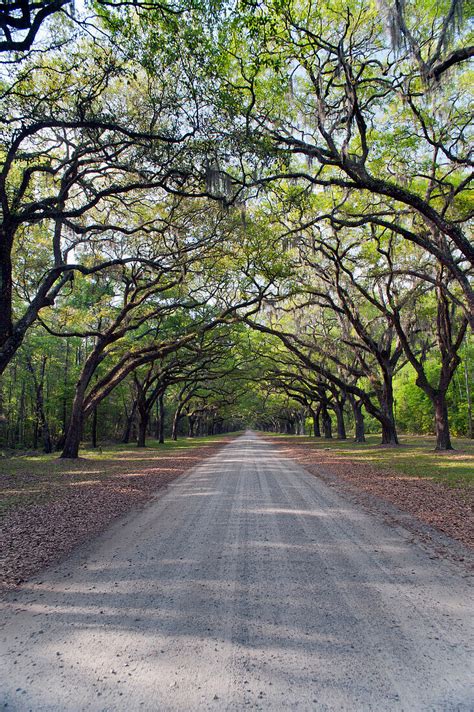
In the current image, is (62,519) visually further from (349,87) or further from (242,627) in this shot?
(349,87)

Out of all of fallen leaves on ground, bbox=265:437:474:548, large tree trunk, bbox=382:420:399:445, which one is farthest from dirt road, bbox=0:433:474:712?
large tree trunk, bbox=382:420:399:445

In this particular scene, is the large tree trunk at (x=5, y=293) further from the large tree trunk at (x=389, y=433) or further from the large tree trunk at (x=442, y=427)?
the large tree trunk at (x=389, y=433)

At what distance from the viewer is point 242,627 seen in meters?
3.11

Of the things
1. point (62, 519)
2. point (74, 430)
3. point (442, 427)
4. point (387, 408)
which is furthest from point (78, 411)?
point (442, 427)

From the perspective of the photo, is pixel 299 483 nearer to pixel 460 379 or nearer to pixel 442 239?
pixel 442 239

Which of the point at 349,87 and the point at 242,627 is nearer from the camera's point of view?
the point at 242,627

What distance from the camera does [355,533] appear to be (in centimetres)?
559

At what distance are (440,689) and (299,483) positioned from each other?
8030 millimetres

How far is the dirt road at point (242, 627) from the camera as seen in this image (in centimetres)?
241

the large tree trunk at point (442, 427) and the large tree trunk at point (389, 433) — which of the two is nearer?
the large tree trunk at point (442, 427)

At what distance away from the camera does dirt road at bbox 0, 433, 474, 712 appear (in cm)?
241

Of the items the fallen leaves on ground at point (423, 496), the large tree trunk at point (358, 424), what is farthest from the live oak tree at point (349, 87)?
the large tree trunk at point (358, 424)

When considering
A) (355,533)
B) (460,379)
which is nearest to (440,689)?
(355,533)

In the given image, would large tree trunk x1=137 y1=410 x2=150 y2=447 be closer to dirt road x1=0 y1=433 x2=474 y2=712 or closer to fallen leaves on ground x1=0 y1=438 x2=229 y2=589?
fallen leaves on ground x1=0 y1=438 x2=229 y2=589
